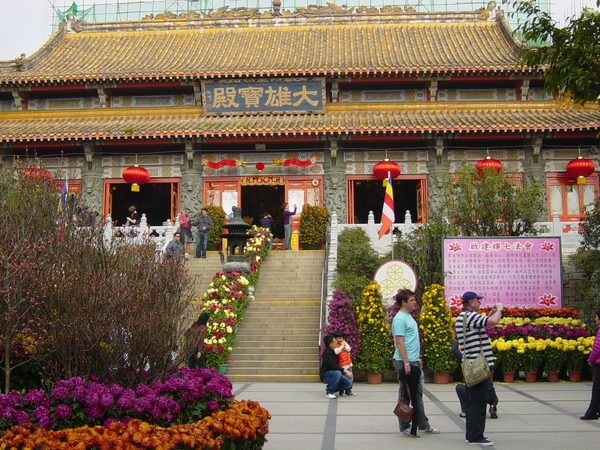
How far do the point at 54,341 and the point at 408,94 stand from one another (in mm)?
17398

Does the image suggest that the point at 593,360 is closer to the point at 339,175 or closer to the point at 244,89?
the point at 339,175

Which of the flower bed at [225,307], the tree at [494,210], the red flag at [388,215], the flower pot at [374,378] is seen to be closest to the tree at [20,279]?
the flower bed at [225,307]

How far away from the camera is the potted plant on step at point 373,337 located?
11953 mm

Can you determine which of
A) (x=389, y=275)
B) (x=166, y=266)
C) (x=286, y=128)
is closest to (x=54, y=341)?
(x=166, y=266)

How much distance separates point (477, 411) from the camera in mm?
6676

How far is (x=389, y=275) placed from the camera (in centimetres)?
1337

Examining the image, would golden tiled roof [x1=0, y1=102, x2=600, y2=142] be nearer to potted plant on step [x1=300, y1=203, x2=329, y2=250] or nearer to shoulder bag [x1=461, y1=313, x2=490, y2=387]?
potted plant on step [x1=300, y1=203, x2=329, y2=250]

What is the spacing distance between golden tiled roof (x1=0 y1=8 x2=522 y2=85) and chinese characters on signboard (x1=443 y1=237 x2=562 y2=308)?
27.5 feet

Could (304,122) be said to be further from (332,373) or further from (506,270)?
(332,373)

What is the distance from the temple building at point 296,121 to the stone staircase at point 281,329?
4749 millimetres

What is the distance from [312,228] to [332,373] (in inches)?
359

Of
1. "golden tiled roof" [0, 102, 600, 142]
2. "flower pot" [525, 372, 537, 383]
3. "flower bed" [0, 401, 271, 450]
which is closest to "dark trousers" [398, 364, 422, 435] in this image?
"flower bed" [0, 401, 271, 450]

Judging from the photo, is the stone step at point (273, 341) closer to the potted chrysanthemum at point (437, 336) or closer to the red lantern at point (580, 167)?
the potted chrysanthemum at point (437, 336)

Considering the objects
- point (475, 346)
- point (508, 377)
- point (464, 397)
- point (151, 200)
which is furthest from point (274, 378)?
point (151, 200)
